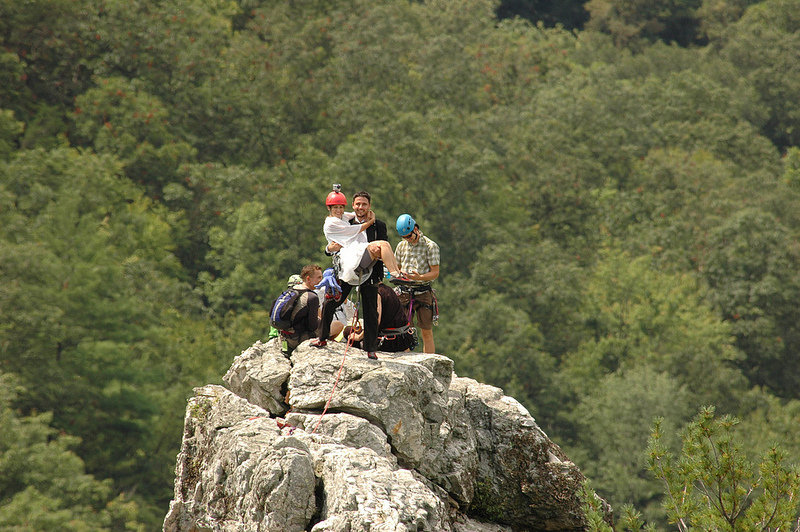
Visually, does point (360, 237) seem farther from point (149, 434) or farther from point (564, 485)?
point (149, 434)

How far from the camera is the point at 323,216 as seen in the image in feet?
127

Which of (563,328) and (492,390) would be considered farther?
(563,328)

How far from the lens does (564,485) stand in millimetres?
11094

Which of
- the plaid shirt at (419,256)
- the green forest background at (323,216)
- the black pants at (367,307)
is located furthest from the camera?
the green forest background at (323,216)

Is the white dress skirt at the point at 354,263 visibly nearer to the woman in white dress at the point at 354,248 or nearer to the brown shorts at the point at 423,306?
the woman in white dress at the point at 354,248

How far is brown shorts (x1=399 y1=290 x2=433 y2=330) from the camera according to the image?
39.1 ft

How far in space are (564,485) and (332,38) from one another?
1601 inches

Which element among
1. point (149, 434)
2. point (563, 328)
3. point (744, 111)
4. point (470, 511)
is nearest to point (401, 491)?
point (470, 511)

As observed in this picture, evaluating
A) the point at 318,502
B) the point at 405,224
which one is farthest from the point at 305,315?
the point at 318,502

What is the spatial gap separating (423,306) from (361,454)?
11.7 ft

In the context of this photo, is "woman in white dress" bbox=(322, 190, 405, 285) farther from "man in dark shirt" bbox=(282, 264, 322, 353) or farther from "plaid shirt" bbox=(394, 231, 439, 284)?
"plaid shirt" bbox=(394, 231, 439, 284)

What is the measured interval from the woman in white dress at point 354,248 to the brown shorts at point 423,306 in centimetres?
142

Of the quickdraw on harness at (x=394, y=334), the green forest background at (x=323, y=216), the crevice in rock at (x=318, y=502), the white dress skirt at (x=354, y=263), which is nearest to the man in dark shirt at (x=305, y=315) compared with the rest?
the quickdraw on harness at (x=394, y=334)

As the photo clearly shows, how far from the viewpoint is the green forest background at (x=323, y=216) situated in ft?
101
